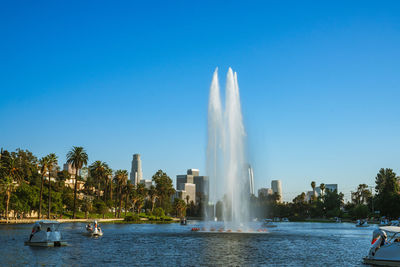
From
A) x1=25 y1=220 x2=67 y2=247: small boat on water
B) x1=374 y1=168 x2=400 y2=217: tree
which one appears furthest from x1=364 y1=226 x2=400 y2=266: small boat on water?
x1=374 y1=168 x2=400 y2=217: tree

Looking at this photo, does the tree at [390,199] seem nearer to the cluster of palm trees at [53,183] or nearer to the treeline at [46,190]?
the treeline at [46,190]

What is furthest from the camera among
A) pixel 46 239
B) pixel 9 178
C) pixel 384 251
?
pixel 9 178

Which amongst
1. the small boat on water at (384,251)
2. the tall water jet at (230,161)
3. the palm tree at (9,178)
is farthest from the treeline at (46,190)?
the small boat on water at (384,251)

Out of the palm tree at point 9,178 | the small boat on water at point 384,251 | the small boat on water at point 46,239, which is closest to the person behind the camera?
the small boat on water at point 384,251

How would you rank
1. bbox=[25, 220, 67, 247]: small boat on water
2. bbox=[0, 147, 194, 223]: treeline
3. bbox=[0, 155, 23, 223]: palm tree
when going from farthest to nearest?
1. bbox=[0, 147, 194, 223]: treeline
2. bbox=[0, 155, 23, 223]: palm tree
3. bbox=[25, 220, 67, 247]: small boat on water

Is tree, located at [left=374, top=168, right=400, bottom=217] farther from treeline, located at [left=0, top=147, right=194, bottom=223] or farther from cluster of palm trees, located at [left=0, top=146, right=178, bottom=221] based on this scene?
cluster of palm trees, located at [left=0, top=146, right=178, bottom=221]

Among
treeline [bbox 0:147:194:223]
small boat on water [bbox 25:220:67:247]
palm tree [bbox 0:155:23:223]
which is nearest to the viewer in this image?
small boat on water [bbox 25:220:67:247]

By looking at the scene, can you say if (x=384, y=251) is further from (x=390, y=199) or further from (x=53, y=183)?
(x=53, y=183)

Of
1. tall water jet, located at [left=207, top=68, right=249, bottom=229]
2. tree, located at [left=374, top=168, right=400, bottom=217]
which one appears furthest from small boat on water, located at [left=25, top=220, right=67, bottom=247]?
tree, located at [left=374, top=168, right=400, bottom=217]

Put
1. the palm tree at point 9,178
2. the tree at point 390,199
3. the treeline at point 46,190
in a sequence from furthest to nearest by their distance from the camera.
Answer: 1. the tree at point 390,199
2. the treeline at point 46,190
3. the palm tree at point 9,178

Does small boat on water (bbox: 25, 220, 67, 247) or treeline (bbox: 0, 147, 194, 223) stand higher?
treeline (bbox: 0, 147, 194, 223)

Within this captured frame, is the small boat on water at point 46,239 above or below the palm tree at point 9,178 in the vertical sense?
below

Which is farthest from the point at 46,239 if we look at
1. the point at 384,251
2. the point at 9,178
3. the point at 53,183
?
the point at 53,183

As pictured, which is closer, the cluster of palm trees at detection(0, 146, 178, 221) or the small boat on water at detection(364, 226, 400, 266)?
the small boat on water at detection(364, 226, 400, 266)
